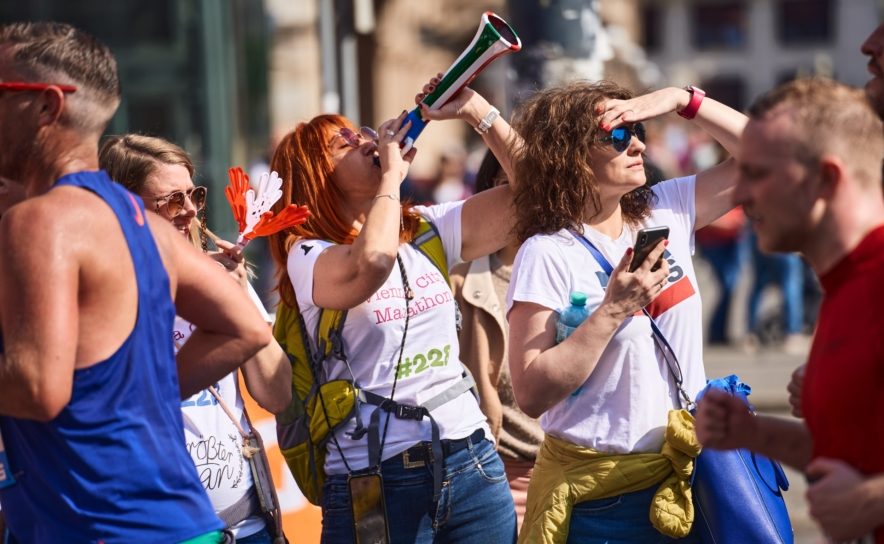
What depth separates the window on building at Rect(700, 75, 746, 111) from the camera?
1640 inches

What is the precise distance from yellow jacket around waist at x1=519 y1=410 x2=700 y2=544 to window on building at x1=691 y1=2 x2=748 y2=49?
40.1m

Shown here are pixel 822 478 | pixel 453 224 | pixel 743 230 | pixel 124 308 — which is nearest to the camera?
pixel 822 478

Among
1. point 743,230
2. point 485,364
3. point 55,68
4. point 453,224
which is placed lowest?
point 743,230

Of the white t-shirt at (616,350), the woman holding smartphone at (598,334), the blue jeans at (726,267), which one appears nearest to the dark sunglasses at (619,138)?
the woman holding smartphone at (598,334)

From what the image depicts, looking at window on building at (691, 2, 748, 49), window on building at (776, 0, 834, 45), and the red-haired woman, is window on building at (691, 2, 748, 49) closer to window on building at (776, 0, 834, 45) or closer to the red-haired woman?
window on building at (776, 0, 834, 45)

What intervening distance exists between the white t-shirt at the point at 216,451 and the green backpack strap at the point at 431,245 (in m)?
0.70

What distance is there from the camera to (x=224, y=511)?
11.6ft

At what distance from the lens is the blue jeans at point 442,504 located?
12.1 feet

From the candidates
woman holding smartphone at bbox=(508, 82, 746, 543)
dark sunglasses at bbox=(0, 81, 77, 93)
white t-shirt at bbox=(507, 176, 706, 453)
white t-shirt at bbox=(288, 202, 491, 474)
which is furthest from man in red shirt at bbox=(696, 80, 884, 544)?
white t-shirt at bbox=(288, 202, 491, 474)

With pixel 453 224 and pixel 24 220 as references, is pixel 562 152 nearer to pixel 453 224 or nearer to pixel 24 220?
pixel 453 224

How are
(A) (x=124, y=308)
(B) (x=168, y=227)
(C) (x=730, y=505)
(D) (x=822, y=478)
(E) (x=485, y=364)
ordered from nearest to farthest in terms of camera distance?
(D) (x=822, y=478)
(A) (x=124, y=308)
(B) (x=168, y=227)
(C) (x=730, y=505)
(E) (x=485, y=364)

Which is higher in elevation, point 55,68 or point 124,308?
point 55,68

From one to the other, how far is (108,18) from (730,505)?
8797 millimetres

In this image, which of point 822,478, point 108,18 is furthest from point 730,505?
point 108,18
